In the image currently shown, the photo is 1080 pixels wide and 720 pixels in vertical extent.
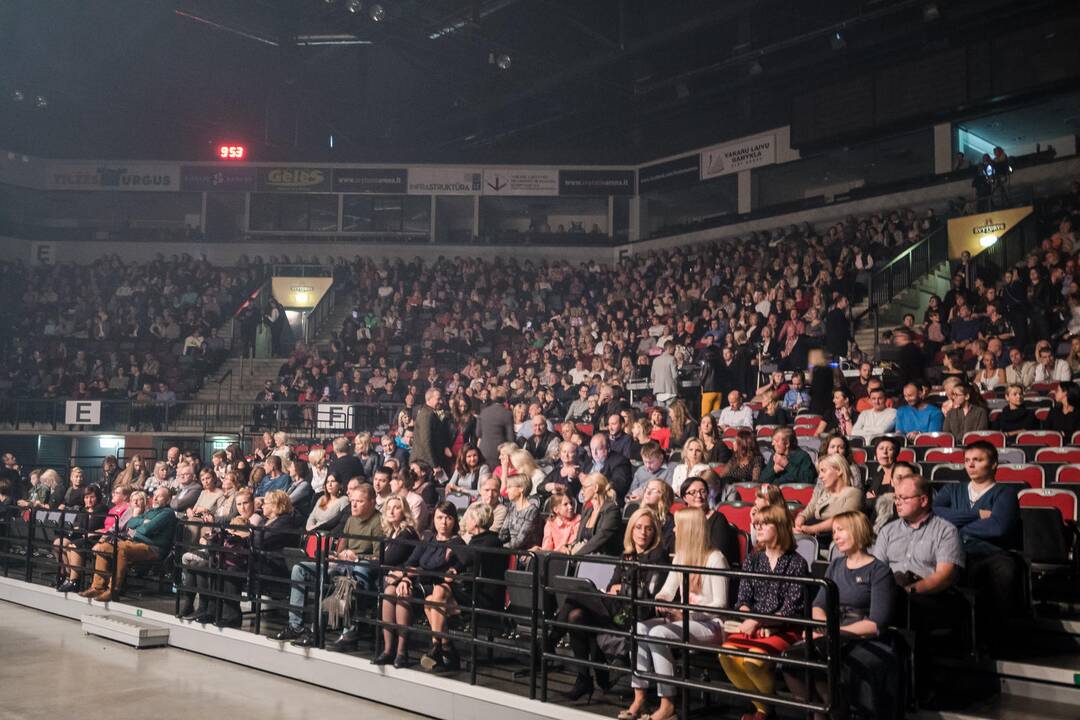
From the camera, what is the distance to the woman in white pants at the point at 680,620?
16.3 feet

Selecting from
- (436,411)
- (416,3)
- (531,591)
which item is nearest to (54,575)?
(436,411)

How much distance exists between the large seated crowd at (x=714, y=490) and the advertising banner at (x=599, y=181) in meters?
7.79

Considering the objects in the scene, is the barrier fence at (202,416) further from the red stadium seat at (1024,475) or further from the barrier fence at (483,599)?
the red stadium seat at (1024,475)

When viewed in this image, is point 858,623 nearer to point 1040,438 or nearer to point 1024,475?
point 1024,475

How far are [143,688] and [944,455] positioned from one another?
21.5 feet

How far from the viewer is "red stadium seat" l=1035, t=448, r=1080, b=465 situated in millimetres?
7332

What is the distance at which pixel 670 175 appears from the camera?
25.0 metres

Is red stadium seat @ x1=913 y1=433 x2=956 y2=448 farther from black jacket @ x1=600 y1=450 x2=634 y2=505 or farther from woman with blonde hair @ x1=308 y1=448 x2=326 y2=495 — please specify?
woman with blonde hair @ x1=308 y1=448 x2=326 y2=495

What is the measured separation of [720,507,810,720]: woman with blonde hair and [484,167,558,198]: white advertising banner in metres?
22.1

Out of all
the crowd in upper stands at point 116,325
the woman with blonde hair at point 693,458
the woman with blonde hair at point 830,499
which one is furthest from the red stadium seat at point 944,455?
the crowd in upper stands at point 116,325

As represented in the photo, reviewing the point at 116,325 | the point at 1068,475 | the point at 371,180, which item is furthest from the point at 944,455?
the point at 371,180

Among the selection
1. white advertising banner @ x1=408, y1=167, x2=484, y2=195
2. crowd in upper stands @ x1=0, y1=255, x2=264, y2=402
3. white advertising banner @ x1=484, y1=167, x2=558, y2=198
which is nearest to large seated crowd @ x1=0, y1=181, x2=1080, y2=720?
crowd in upper stands @ x1=0, y1=255, x2=264, y2=402

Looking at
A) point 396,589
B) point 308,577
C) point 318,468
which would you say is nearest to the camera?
point 396,589

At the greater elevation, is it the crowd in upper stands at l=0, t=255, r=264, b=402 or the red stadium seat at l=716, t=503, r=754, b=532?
the crowd in upper stands at l=0, t=255, r=264, b=402
